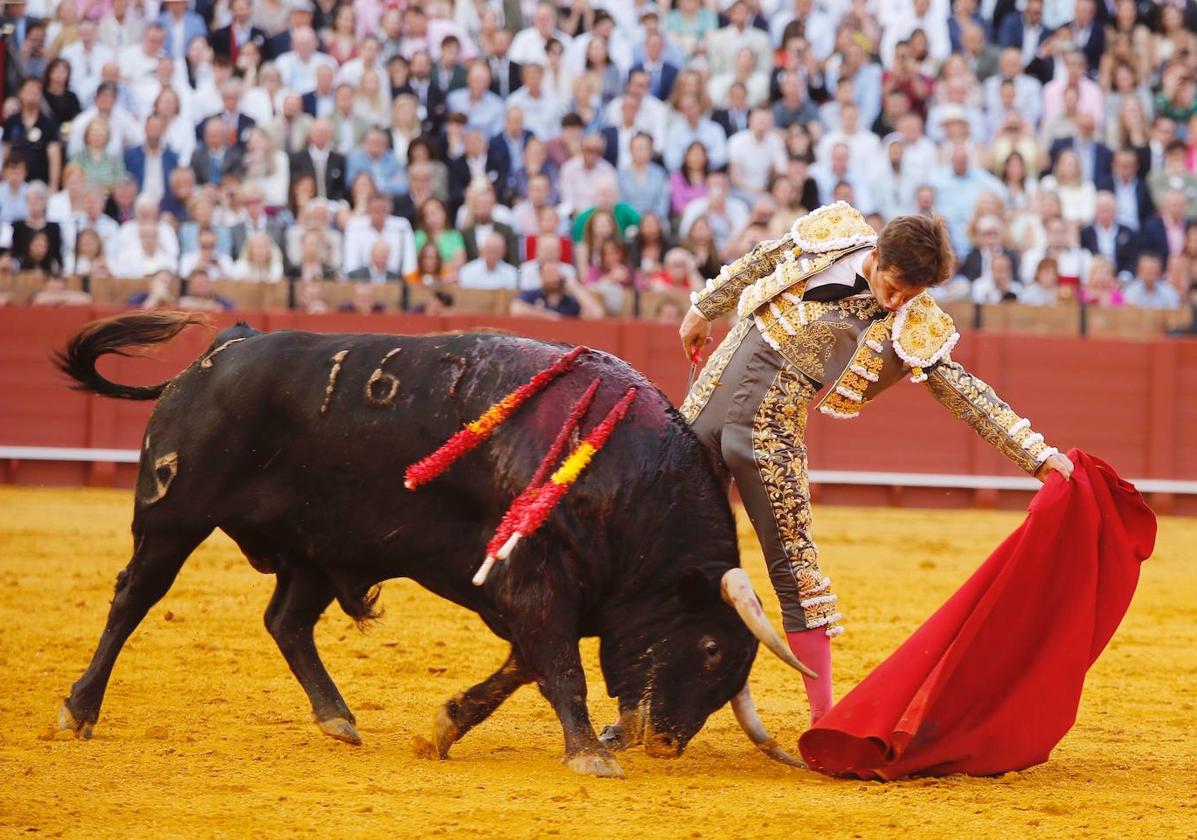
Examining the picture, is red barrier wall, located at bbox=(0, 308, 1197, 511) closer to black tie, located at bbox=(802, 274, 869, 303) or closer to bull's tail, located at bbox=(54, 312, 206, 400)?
bull's tail, located at bbox=(54, 312, 206, 400)

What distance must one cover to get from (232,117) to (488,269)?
6.46 feet

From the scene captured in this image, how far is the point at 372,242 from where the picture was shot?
9.68 meters

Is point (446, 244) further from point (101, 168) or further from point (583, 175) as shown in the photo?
point (101, 168)

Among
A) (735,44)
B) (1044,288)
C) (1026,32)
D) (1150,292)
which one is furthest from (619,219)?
(1026,32)

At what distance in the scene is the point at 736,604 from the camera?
3646mm

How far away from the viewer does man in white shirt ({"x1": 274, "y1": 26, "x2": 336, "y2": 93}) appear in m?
10.6

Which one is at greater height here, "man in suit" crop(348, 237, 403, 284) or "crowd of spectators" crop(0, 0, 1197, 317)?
"crowd of spectators" crop(0, 0, 1197, 317)

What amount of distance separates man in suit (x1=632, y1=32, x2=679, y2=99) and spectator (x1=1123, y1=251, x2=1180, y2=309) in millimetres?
3090

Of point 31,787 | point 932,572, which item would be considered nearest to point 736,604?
point 31,787

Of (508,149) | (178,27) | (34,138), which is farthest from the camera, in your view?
(178,27)

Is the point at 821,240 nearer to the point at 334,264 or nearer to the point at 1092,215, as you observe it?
the point at 334,264

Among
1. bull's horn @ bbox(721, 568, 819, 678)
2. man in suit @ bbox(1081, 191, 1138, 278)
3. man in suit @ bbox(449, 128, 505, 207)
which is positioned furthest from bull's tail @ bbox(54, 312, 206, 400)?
man in suit @ bbox(1081, 191, 1138, 278)

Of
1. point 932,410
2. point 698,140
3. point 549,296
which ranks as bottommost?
point 932,410

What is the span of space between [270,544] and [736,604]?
1212mm
